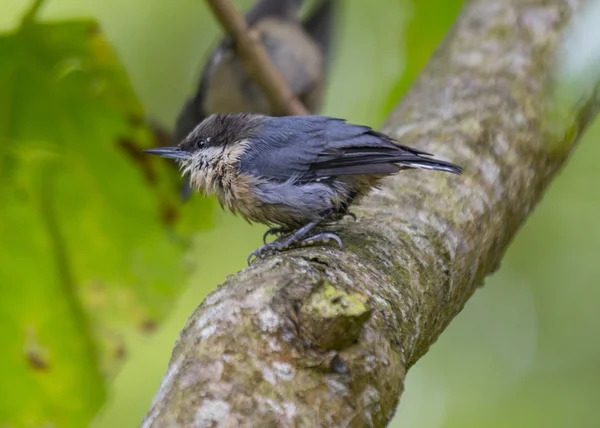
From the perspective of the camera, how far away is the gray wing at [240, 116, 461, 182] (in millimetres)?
2639

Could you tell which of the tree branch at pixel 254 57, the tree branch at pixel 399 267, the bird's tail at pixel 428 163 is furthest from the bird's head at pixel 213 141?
the tree branch at pixel 254 57

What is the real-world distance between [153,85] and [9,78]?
2280 mm

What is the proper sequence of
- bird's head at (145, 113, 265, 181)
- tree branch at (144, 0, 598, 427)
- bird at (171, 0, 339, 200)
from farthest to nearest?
bird at (171, 0, 339, 200)
bird's head at (145, 113, 265, 181)
tree branch at (144, 0, 598, 427)

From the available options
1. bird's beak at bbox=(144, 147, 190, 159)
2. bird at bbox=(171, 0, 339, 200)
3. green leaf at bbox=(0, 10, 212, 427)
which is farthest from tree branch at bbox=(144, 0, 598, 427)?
bird at bbox=(171, 0, 339, 200)

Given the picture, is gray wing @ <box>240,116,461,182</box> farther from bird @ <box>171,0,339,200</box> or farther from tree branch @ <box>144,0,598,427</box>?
bird @ <box>171,0,339,200</box>

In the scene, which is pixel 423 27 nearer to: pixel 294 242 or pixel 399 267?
pixel 294 242

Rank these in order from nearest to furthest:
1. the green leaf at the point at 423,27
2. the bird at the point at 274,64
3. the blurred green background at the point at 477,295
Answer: the green leaf at the point at 423,27, the bird at the point at 274,64, the blurred green background at the point at 477,295

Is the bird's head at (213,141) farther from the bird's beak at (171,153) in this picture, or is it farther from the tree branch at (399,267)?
the tree branch at (399,267)

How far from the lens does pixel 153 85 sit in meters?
5.66

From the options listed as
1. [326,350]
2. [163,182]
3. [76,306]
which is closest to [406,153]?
[326,350]

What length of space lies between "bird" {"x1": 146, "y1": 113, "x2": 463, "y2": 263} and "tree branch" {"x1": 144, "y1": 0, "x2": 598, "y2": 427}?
16 cm

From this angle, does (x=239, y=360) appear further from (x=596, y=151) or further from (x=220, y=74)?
(x=596, y=151)

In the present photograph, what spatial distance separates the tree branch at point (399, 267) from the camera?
5.10 ft

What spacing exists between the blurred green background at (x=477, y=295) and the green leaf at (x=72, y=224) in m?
1.42
